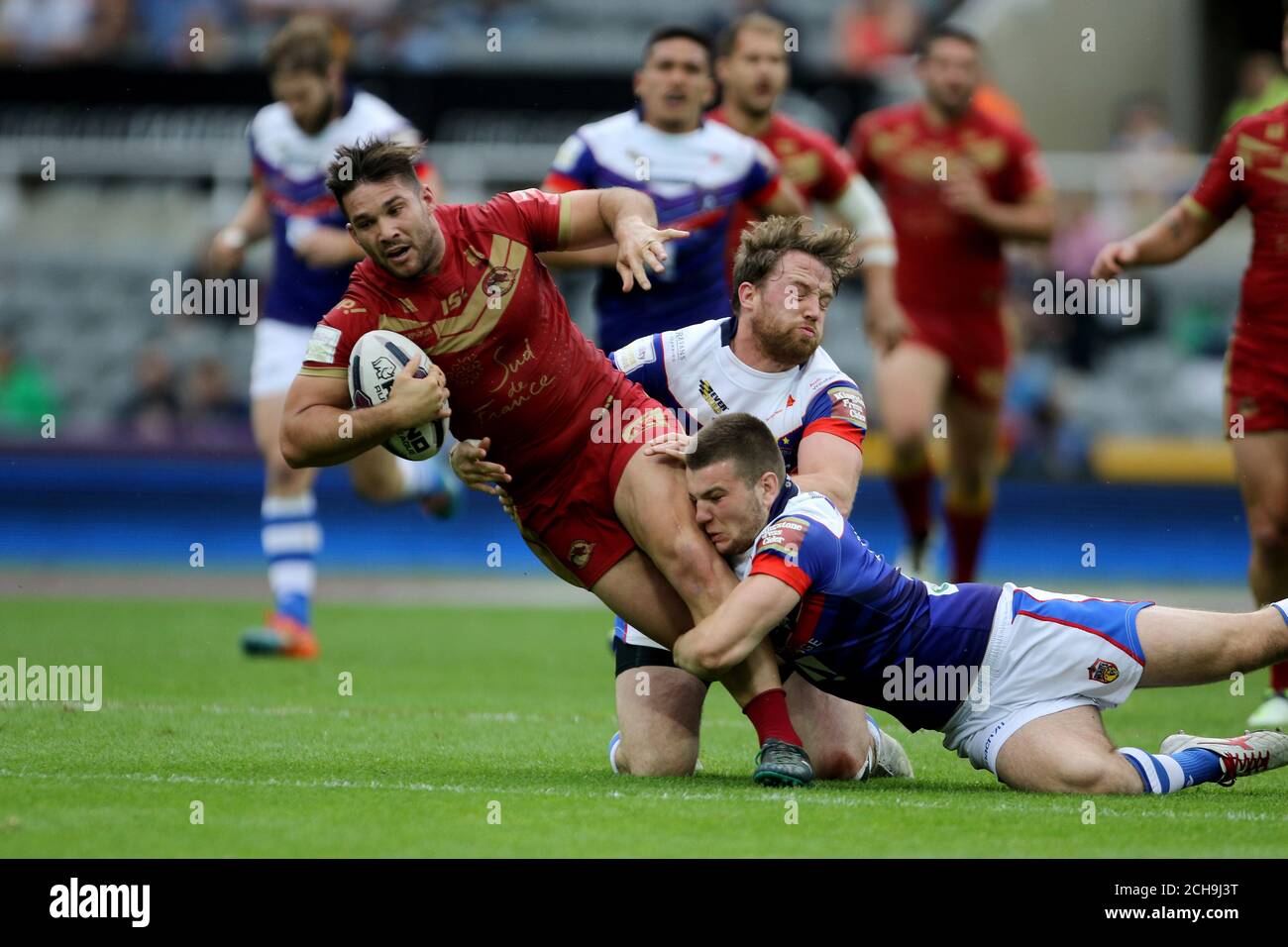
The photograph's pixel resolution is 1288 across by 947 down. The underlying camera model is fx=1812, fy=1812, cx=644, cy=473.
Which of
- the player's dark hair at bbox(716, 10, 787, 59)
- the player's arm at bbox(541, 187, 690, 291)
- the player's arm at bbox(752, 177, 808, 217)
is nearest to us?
the player's arm at bbox(541, 187, 690, 291)

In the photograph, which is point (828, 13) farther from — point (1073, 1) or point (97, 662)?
point (97, 662)

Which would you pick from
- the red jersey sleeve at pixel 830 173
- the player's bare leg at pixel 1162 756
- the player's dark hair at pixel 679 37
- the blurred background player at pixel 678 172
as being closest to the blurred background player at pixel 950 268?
the red jersey sleeve at pixel 830 173

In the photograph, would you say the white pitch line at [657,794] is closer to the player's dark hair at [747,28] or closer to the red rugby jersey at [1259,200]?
the red rugby jersey at [1259,200]

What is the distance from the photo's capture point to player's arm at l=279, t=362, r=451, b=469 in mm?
5969

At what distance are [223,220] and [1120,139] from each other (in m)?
9.84

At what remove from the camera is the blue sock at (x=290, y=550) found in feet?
34.4

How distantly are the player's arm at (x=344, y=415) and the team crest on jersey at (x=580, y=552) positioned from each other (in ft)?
2.51

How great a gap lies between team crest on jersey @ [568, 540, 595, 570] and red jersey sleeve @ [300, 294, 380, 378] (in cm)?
104

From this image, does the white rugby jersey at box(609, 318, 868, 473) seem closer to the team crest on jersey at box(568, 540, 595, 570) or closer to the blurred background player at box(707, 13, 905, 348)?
the team crest on jersey at box(568, 540, 595, 570)

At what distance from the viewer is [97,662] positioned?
1019 cm

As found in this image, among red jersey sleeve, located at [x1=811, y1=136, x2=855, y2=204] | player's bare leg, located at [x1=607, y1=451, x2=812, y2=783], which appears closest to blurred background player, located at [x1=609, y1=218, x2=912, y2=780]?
player's bare leg, located at [x1=607, y1=451, x2=812, y2=783]

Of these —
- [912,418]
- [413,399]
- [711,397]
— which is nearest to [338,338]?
[413,399]
